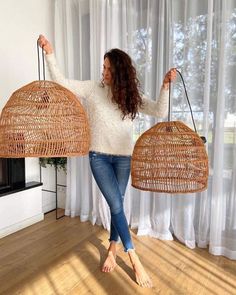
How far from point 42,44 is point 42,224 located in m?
1.74

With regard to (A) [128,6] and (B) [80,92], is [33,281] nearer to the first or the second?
(B) [80,92]

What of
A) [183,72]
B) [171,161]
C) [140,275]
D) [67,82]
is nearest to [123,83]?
[67,82]

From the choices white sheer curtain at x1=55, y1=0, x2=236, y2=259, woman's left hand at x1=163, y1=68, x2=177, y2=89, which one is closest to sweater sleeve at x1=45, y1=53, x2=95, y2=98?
woman's left hand at x1=163, y1=68, x2=177, y2=89

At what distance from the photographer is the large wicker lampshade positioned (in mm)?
1173

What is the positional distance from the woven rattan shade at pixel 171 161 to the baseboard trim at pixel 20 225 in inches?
60.2

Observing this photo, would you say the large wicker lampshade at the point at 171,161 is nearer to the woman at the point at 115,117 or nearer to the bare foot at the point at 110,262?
the woman at the point at 115,117

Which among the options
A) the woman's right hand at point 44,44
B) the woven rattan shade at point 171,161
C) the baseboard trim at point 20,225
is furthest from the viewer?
the baseboard trim at point 20,225

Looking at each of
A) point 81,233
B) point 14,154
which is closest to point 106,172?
point 14,154

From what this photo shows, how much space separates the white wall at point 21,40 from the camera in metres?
2.27

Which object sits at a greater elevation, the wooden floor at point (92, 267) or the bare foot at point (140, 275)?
the bare foot at point (140, 275)

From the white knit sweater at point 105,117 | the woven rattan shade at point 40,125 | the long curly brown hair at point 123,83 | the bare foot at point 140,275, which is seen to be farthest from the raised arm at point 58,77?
the bare foot at point 140,275

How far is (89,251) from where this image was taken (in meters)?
1.98

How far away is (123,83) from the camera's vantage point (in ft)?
4.88

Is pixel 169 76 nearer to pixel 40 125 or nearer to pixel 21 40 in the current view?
pixel 40 125
